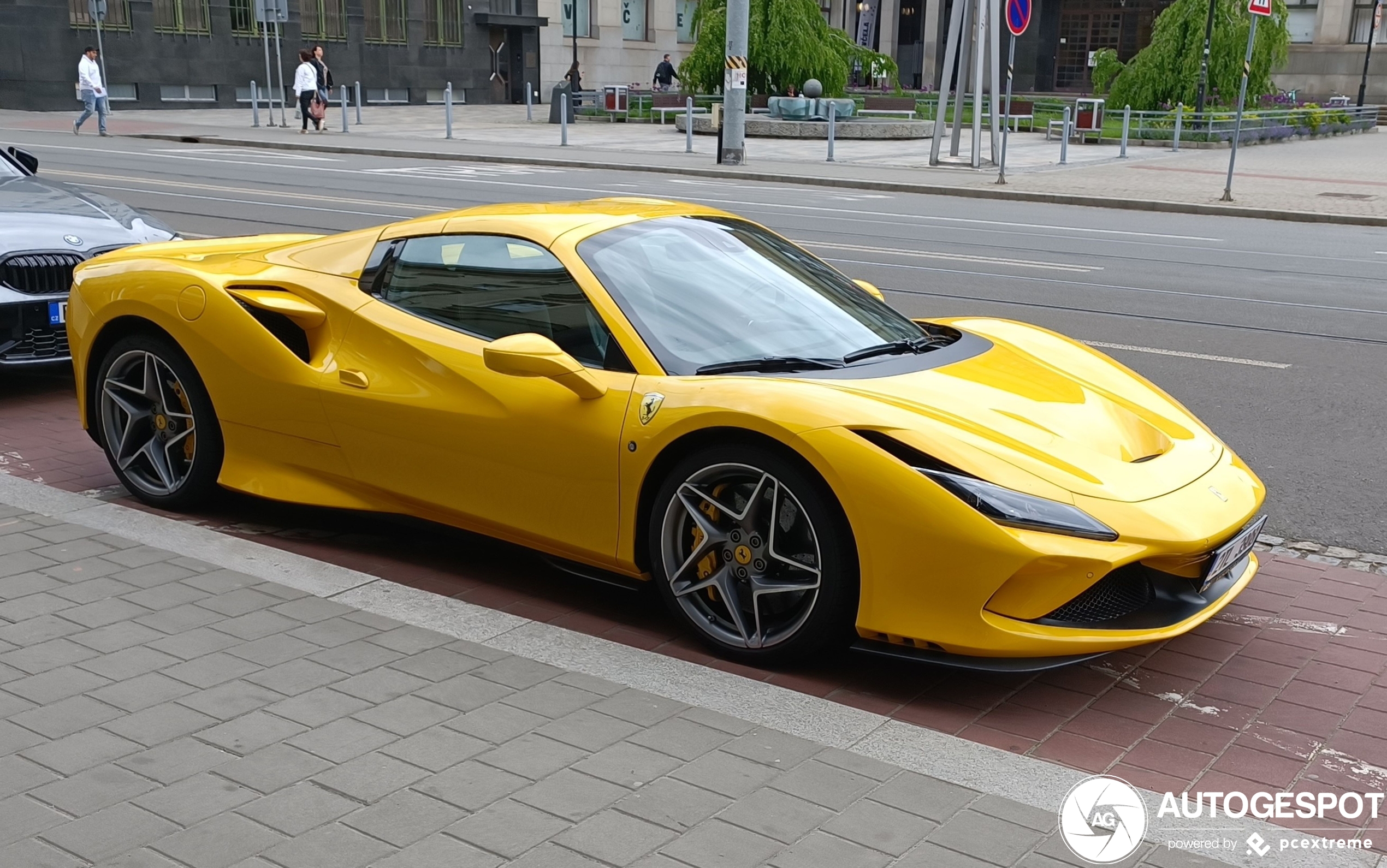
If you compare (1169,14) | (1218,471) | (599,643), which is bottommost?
(599,643)

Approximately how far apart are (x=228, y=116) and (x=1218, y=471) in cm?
3962

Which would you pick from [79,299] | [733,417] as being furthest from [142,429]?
[733,417]

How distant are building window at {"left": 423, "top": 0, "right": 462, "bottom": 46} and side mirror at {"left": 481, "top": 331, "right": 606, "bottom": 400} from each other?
48818 mm

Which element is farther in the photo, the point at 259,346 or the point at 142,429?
the point at 142,429

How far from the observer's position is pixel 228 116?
130 feet

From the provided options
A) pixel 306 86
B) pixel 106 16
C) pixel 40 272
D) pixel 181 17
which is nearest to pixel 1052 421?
pixel 40 272

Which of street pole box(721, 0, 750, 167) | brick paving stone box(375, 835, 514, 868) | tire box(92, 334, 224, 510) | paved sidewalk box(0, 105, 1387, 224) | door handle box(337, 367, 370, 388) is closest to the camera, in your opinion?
brick paving stone box(375, 835, 514, 868)

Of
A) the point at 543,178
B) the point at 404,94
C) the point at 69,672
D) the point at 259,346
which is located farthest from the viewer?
the point at 404,94

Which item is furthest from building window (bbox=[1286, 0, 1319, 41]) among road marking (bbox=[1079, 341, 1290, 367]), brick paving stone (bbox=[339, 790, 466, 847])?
brick paving stone (bbox=[339, 790, 466, 847])

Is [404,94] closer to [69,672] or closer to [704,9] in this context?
[704,9]

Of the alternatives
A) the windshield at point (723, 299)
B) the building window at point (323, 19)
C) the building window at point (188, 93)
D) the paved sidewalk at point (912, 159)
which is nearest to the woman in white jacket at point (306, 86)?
the paved sidewalk at point (912, 159)

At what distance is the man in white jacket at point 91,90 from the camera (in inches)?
1192

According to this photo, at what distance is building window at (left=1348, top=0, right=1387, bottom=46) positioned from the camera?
54625 millimetres

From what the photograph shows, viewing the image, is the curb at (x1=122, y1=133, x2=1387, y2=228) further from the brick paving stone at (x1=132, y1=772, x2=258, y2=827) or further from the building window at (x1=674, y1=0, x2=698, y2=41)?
the building window at (x1=674, y1=0, x2=698, y2=41)
